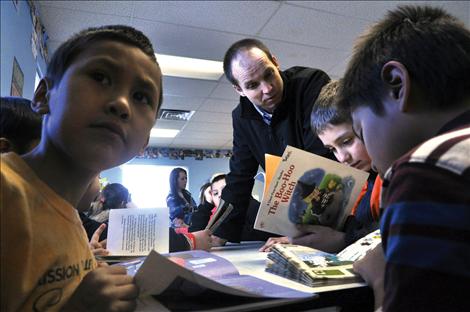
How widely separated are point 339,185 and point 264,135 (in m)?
0.64

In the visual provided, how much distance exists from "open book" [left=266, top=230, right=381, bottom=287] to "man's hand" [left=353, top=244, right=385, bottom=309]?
0.01 m

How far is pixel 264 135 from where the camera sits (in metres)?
1.44

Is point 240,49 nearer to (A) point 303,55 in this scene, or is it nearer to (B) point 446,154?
(B) point 446,154

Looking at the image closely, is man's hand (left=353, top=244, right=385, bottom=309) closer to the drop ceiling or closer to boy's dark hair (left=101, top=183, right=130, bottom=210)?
the drop ceiling

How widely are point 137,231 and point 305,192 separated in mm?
449

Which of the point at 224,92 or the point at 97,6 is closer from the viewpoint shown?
the point at 97,6

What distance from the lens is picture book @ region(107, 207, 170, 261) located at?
887 mm

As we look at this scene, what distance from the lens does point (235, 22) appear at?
2.43 meters

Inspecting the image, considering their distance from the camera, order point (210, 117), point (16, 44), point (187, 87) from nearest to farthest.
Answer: point (16, 44), point (187, 87), point (210, 117)

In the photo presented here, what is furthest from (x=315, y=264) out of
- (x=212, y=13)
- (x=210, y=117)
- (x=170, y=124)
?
(x=170, y=124)

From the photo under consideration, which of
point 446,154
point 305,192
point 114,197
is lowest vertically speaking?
point 114,197

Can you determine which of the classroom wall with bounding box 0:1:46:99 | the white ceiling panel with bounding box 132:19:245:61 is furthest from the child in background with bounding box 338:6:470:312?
the white ceiling panel with bounding box 132:19:245:61

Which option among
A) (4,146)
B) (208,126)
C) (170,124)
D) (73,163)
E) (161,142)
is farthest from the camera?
(161,142)

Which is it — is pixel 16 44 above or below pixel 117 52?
above
